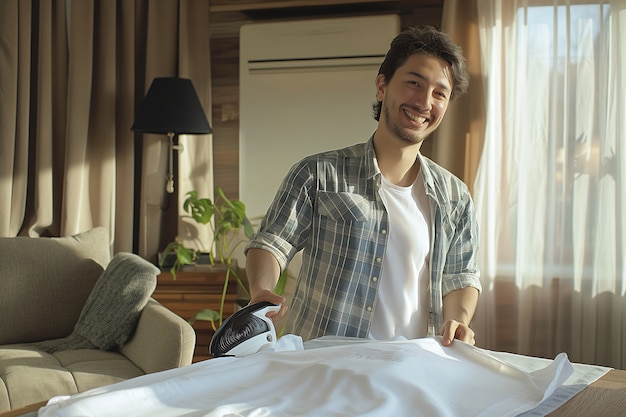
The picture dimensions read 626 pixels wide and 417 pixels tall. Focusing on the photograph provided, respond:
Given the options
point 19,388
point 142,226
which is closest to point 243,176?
point 142,226

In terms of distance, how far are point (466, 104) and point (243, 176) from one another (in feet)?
4.01

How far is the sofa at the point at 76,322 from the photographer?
2.84m

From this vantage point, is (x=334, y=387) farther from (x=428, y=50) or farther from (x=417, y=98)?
(x=428, y=50)

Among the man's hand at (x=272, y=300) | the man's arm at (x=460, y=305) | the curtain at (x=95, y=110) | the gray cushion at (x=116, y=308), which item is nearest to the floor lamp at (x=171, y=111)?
the curtain at (x=95, y=110)

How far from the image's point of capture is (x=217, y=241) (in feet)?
13.8

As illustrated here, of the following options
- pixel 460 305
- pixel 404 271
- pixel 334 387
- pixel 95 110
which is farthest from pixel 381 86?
pixel 95 110

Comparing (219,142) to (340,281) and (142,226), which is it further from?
(340,281)

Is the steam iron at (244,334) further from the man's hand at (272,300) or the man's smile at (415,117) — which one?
the man's smile at (415,117)

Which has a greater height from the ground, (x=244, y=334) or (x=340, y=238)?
(x=340, y=238)

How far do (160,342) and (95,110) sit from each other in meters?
1.79

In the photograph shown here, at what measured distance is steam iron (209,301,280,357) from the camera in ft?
4.41

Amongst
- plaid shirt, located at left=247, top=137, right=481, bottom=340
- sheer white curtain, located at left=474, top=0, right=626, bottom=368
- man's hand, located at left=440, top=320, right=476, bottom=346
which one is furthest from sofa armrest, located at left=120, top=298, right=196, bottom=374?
sheer white curtain, located at left=474, top=0, right=626, bottom=368

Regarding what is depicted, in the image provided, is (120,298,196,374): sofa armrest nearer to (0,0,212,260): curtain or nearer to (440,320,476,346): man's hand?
(0,0,212,260): curtain

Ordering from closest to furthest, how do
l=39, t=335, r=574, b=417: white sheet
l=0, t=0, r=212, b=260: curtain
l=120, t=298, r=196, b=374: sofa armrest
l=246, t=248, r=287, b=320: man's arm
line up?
l=39, t=335, r=574, b=417: white sheet
l=246, t=248, r=287, b=320: man's arm
l=120, t=298, r=196, b=374: sofa armrest
l=0, t=0, r=212, b=260: curtain
